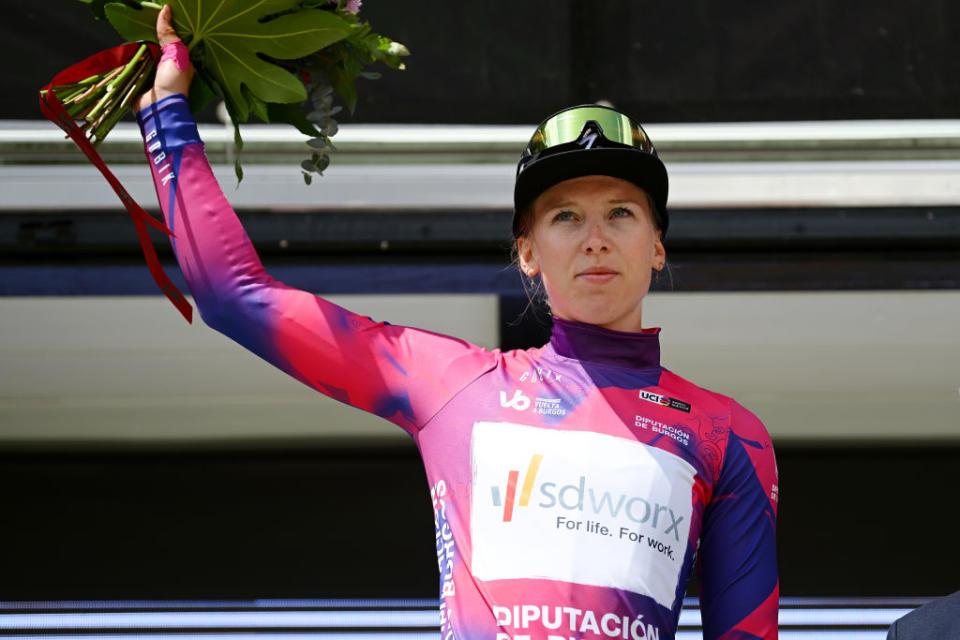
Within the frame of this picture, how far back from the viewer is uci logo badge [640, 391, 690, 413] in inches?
53.7

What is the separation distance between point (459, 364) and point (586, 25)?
5.26 feet

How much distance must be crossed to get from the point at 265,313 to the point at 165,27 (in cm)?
41

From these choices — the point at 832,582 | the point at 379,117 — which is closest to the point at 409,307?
the point at 379,117

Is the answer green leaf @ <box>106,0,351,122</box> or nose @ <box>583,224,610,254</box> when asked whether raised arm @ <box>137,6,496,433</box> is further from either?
nose @ <box>583,224,610,254</box>

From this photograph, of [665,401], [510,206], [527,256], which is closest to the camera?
[665,401]

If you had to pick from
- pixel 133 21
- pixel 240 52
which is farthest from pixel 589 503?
pixel 133 21

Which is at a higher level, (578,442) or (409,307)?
(409,307)

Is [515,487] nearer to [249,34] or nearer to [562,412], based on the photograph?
[562,412]

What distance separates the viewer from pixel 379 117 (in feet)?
8.89

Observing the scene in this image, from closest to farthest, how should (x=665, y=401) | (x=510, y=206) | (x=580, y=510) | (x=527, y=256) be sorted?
(x=580, y=510) → (x=665, y=401) → (x=527, y=256) → (x=510, y=206)

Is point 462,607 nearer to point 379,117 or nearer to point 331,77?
point 331,77

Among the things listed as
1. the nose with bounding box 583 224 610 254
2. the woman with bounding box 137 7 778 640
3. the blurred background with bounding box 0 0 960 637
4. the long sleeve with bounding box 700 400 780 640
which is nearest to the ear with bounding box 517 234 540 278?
the woman with bounding box 137 7 778 640

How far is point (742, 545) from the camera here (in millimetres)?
1270

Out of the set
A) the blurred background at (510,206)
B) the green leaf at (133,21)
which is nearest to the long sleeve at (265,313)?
the green leaf at (133,21)
